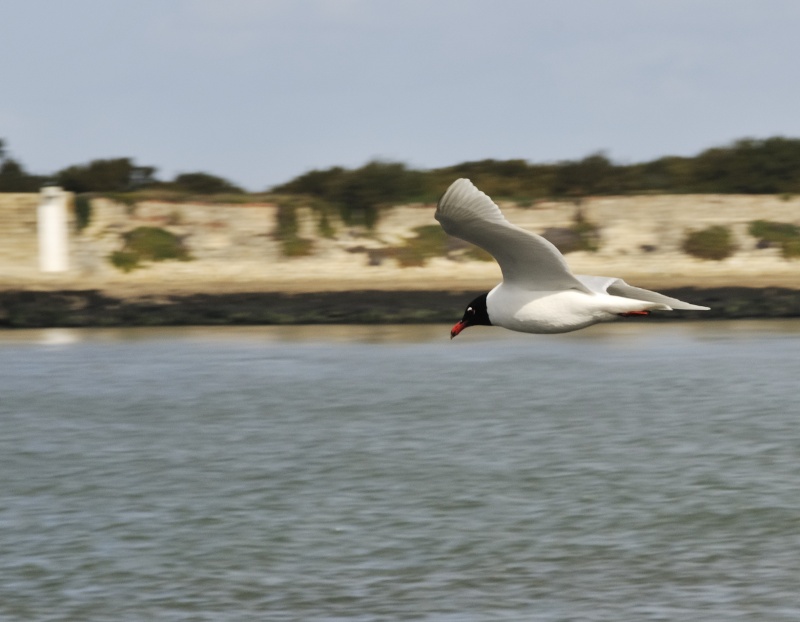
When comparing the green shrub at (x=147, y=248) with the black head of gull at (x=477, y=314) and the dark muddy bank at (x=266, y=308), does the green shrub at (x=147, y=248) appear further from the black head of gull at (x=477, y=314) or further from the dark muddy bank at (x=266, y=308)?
the black head of gull at (x=477, y=314)

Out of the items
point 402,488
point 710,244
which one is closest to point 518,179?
point 710,244

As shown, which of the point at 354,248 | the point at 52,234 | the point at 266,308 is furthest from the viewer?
the point at 354,248

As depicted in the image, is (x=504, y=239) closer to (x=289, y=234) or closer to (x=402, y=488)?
(x=402, y=488)

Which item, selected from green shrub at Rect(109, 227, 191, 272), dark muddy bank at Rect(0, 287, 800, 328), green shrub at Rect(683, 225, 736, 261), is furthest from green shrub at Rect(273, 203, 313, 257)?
green shrub at Rect(683, 225, 736, 261)

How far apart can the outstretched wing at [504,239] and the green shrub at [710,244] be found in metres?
29.9

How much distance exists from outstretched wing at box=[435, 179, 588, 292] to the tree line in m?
30.7

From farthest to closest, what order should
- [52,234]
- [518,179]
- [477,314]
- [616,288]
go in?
[518,179] < [52,234] < [477,314] < [616,288]

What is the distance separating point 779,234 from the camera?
41.0 metres

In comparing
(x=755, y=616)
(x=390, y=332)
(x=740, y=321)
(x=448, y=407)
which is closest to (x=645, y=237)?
(x=740, y=321)

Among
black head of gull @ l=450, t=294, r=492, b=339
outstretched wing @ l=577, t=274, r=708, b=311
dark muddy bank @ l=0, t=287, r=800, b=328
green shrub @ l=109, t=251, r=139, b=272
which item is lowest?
dark muddy bank @ l=0, t=287, r=800, b=328

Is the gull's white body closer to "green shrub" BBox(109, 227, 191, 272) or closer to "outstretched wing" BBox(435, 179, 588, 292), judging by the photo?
"outstretched wing" BBox(435, 179, 588, 292)

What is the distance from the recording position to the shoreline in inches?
1480

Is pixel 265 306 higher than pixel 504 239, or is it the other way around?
pixel 504 239

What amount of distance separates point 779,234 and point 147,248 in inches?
615
